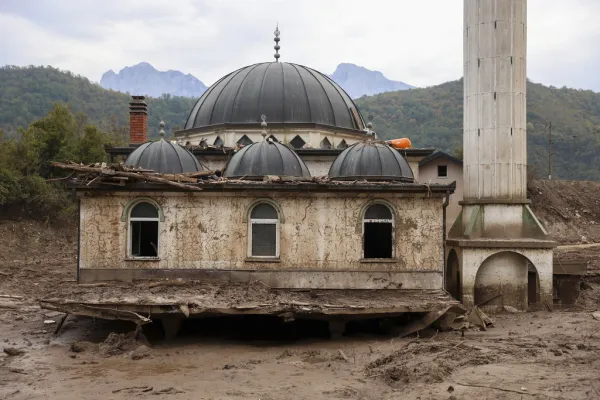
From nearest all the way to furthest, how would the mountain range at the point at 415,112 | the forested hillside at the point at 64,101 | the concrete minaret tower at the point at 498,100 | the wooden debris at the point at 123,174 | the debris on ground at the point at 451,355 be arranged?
the debris on ground at the point at 451,355 < the wooden debris at the point at 123,174 < the concrete minaret tower at the point at 498,100 < the forested hillside at the point at 64,101 < the mountain range at the point at 415,112

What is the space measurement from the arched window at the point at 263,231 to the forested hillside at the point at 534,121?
39.9 m

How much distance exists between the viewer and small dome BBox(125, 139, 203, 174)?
61.3ft

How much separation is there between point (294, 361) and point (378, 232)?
15.6ft

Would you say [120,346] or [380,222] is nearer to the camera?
[120,346]

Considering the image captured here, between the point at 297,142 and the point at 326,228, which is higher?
the point at 297,142

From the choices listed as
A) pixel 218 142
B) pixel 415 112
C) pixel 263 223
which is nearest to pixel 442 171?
pixel 218 142

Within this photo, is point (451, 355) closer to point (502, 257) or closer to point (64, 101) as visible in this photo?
point (502, 257)

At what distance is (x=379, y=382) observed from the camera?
11789 mm

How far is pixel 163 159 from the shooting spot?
18766 mm

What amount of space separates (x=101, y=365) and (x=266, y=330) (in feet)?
15.4

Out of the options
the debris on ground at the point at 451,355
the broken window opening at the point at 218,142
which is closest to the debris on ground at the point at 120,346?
the debris on ground at the point at 451,355

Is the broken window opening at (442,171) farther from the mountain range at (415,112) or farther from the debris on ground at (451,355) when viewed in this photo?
the mountain range at (415,112)

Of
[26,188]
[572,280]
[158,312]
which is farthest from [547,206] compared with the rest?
[158,312]

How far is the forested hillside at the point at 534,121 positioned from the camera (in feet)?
205
